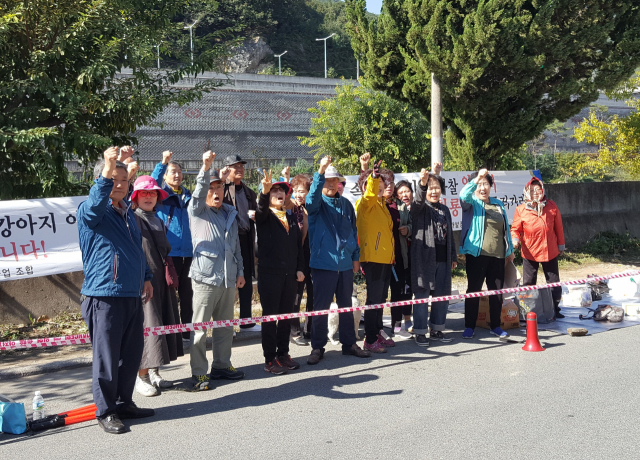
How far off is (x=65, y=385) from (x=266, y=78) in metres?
43.8

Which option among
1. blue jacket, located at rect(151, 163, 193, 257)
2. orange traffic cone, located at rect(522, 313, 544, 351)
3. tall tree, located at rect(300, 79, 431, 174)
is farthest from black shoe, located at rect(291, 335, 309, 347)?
tall tree, located at rect(300, 79, 431, 174)

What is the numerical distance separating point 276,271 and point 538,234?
390 cm

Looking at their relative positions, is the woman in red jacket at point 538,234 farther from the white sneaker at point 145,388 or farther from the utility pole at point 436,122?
the white sneaker at point 145,388

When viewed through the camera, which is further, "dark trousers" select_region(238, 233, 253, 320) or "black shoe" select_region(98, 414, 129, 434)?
"dark trousers" select_region(238, 233, 253, 320)

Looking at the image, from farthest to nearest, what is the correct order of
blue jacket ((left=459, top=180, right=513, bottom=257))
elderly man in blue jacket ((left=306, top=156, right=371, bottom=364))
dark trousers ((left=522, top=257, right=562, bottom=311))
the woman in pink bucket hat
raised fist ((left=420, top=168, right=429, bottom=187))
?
dark trousers ((left=522, top=257, right=562, bottom=311)) → blue jacket ((left=459, top=180, right=513, bottom=257)) → raised fist ((left=420, top=168, right=429, bottom=187)) → elderly man in blue jacket ((left=306, top=156, right=371, bottom=364)) → the woman in pink bucket hat

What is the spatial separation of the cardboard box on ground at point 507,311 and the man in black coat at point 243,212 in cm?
301

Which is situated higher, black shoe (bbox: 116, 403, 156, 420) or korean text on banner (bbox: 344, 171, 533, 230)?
korean text on banner (bbox: 344, 171, 533, 230)

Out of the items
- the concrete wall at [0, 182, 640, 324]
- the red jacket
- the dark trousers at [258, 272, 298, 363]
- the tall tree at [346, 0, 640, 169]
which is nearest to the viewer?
the dark trousers at [258, 272, 298, 363]

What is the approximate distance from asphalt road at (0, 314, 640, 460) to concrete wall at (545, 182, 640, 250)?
7.72m

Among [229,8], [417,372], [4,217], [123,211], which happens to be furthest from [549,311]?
[229,8]

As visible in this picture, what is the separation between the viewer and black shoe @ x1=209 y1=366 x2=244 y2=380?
5.98m

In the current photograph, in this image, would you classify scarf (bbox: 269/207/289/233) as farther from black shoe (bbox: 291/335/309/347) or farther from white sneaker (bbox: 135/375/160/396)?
white sneaker (bbox: 135/375/160/396)

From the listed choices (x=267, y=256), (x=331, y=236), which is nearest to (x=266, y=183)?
(x=267, y=256)

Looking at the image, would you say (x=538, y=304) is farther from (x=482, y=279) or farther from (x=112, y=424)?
(x=112, y=424)
